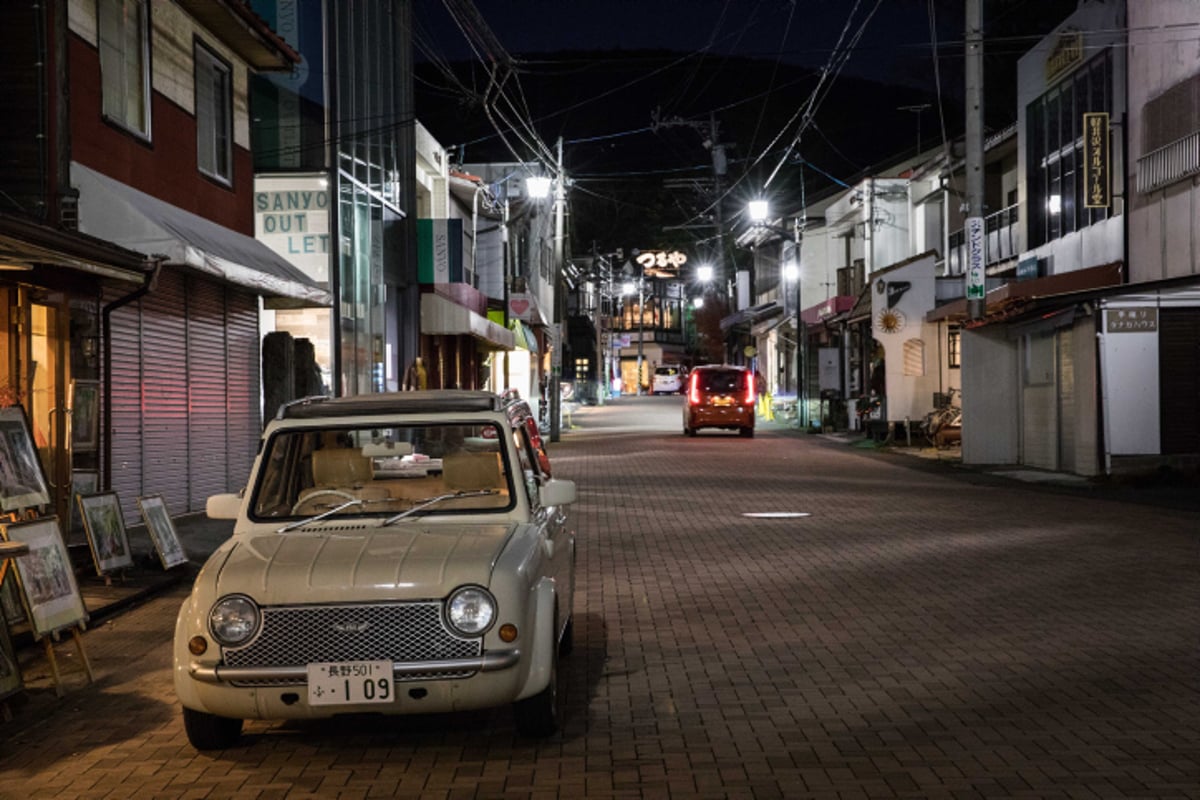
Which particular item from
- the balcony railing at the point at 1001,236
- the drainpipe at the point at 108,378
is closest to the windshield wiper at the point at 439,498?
the drainpipe at the point at 108,378

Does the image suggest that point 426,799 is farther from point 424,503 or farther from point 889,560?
point 889,560

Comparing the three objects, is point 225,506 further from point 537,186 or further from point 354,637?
point 537,186

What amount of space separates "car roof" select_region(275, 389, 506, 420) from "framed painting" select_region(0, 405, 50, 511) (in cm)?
294

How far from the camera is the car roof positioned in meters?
6.94

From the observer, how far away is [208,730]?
A: 19.7 feet

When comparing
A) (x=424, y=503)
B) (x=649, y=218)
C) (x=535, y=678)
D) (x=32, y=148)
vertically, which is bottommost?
(x=535, y=678)

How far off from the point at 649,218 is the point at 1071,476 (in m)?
93.5

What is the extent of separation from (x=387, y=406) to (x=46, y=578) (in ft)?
7.96

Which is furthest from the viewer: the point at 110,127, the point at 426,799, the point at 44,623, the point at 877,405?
the point at 877,405

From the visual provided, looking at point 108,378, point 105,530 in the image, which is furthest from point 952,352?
point 105,530

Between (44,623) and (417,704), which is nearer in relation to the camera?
(417,704)

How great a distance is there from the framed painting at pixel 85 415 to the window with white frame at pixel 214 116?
18.3 ft

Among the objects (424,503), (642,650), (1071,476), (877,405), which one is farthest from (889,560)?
(877,405)

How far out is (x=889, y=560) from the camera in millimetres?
12398
